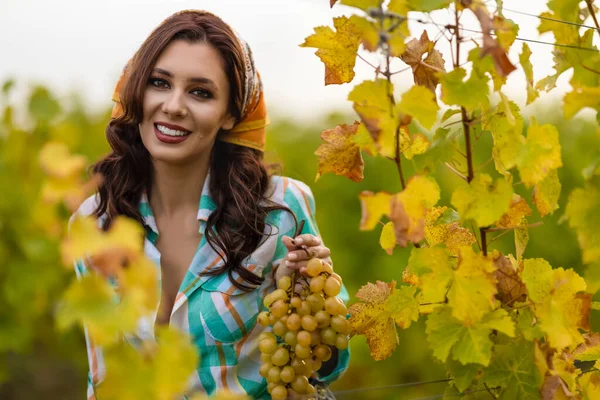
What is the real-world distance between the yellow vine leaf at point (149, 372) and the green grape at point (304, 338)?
67cm

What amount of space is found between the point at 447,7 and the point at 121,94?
110 cm

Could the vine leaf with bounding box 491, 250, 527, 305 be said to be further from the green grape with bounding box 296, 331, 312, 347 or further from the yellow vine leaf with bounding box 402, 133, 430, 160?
the green grape with bounding box 296, 331, 312, 347

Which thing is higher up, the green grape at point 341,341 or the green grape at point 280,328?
the green grape at point 280,328

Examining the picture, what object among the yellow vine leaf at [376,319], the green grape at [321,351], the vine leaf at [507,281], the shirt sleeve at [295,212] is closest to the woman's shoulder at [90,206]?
the shirt sleeve at [295,212]

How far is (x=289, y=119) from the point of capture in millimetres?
4863

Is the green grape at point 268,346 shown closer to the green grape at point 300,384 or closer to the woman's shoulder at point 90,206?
the green grape at point 300,384

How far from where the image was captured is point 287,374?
1.38 metres

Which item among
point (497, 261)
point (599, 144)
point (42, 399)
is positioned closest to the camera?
point (599, 144)

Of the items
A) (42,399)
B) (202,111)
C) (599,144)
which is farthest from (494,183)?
(42,399)

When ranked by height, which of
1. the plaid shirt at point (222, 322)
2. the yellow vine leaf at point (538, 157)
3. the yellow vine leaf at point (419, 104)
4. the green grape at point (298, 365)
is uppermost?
the yellow vine leaf at point (419, 104)

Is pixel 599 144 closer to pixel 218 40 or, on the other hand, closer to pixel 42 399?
pixel 218 40

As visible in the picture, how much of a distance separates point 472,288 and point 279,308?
17.0 inches

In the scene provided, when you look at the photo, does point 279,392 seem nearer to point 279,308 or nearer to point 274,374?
point 274,374

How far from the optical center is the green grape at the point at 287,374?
138cm
